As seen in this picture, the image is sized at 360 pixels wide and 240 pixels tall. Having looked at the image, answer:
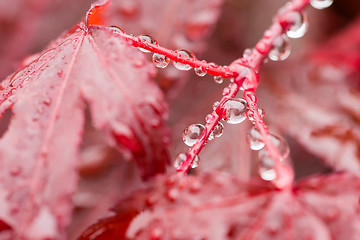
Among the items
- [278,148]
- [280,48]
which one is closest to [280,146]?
[278,148]

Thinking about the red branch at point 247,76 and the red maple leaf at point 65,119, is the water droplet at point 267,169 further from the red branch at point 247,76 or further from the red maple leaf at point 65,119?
the red maple leaf at point 65,119

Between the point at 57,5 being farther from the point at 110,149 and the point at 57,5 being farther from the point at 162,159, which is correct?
the point at 162,159

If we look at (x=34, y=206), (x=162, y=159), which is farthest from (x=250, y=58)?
(x=34, y=206)

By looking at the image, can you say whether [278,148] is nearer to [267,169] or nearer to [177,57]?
[267,169]

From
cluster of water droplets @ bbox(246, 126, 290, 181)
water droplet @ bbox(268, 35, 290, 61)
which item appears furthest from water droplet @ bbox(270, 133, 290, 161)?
water droplet @ bbox(268, 35, 290, 61)

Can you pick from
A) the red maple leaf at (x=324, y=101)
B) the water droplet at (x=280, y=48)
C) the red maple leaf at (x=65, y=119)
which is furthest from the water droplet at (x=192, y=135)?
the red maple leaf at (x=324, y=101)

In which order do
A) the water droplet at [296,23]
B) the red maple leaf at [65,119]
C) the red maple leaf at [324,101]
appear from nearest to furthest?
1. the red maple leaf at [65,119]
2. the water droplet at [296,23]
3. the red maple leaf at [324,101]

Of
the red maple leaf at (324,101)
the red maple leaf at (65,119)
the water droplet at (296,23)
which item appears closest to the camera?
the red maple leaf at (65,119)

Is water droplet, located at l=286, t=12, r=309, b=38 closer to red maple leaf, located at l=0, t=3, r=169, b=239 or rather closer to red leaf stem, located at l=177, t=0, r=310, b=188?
red leaf stem, located at l=177, t=0, r=310, b=188
